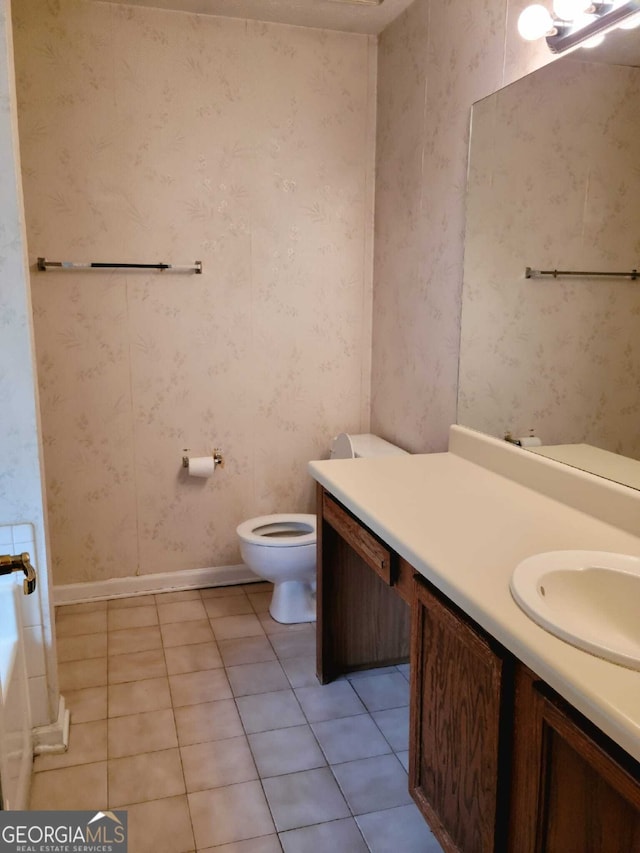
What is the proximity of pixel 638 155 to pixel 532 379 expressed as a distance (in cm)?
67

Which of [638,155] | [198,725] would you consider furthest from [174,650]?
[638,155]

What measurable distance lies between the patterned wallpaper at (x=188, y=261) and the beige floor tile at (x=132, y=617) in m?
0.20

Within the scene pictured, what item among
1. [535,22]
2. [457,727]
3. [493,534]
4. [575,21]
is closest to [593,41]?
[575,21]

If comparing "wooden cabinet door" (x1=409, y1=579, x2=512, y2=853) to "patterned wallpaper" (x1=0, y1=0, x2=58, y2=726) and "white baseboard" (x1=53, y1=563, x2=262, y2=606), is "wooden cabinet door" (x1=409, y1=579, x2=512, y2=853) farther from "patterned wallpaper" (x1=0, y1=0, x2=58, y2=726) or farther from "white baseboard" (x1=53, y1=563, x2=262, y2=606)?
"white baseboard" (x1=53, y1=563, x2=262, y2=606)

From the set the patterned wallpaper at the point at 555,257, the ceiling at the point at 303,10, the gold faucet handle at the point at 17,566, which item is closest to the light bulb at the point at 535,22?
the patterned wallpaper at the point at 555,257

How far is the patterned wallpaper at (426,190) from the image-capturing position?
2293 mm

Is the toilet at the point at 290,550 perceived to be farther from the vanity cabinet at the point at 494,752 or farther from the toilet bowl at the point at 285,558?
the vanity cabinet at the point at 494,752

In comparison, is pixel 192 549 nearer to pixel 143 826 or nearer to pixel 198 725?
pixel 198 725

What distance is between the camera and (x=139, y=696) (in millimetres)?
2400

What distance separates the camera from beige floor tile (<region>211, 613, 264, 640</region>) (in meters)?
2.83

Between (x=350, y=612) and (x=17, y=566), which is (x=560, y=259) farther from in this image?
(x=17, y=566)

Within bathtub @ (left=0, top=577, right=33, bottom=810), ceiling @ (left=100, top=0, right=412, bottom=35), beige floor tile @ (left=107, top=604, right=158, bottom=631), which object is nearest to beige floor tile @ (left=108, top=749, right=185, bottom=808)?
bathtub @ (left=0, top=577, right=33, bottom=810)

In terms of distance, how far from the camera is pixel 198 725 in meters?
2.24

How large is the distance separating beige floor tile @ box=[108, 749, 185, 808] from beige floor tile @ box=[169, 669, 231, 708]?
0.90 feet
